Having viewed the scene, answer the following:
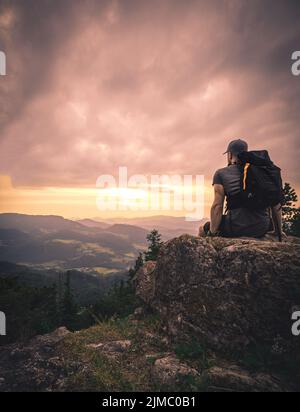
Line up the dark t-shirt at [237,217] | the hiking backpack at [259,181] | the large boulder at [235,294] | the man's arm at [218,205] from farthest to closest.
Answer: the man's arm at [218,205] → the dark t-shirt at [237,217] → the hiking backpack at [259,181] → the large boulder at [235,294]

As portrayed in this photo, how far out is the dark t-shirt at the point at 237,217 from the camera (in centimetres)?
666

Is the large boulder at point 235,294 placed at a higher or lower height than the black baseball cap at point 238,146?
lower

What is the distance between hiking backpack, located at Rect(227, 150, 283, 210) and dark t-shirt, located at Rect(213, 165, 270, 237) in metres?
0.27

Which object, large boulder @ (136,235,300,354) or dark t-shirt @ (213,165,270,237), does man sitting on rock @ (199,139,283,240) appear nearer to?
dark t-shirt @ (213,165,270,237)

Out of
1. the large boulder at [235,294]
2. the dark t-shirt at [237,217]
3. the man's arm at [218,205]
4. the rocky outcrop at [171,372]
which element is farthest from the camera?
the man's arm at [218,205]

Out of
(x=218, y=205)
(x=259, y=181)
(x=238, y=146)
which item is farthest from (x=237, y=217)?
(x=238, y=146)

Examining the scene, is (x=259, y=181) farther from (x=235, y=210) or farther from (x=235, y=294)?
(x=235, y=294)

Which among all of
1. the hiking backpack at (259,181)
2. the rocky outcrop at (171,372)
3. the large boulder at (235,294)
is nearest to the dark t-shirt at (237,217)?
the hiking backpack at (259,181)

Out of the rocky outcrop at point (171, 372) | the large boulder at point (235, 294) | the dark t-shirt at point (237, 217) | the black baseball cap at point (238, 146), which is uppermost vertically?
the black baseball cap at point (238, 146)

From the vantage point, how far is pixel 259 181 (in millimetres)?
6191

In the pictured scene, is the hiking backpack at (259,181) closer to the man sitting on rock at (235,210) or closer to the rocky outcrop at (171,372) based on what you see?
the man sitting on rock at (235,210)

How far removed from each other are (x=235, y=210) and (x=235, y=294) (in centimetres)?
223
